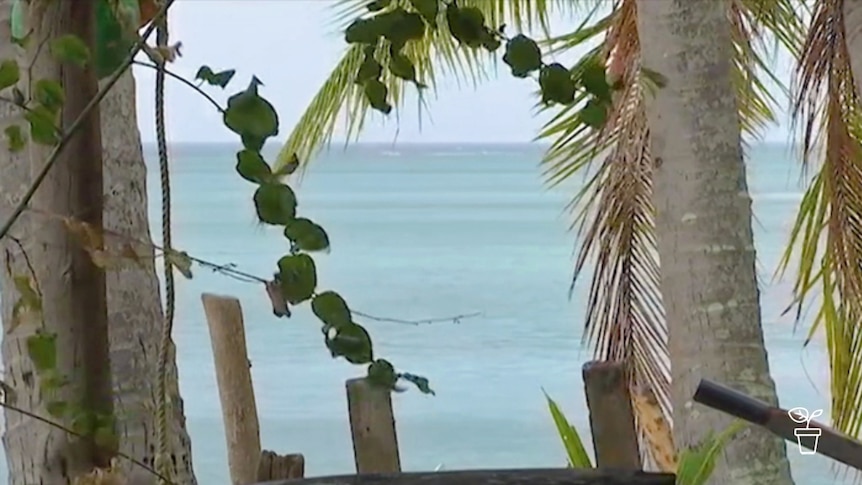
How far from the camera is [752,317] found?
61.1 inches

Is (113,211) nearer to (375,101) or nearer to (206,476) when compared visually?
(375,101)

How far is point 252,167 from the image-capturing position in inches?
19.9

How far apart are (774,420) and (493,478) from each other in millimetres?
188

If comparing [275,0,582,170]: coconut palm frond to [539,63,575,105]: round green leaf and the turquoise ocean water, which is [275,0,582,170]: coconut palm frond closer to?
the turquoise ocean water

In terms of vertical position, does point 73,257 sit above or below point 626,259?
below

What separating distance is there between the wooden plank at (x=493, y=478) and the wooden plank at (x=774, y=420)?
0.12 m

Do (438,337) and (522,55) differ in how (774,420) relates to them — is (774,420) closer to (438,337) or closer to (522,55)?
(522,55)

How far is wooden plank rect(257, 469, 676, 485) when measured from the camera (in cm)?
81

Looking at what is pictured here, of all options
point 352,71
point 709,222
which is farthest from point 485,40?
point 352,71

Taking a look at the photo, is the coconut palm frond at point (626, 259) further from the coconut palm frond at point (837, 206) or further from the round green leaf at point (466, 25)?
the round green leaf at point (466, 25)

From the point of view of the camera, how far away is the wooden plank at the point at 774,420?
70 centimetres

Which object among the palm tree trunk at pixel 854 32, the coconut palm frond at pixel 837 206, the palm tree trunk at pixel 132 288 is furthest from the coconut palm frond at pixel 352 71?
the palm tree trunk at pixel 132 288

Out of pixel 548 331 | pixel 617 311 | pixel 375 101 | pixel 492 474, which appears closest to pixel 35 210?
pixel 375 101

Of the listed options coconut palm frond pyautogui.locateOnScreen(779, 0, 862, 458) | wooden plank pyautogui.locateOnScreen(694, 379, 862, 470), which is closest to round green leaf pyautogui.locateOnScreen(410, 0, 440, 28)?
wooden plank pyautogui.locateOnScreen(694, 379, 862, 470)
